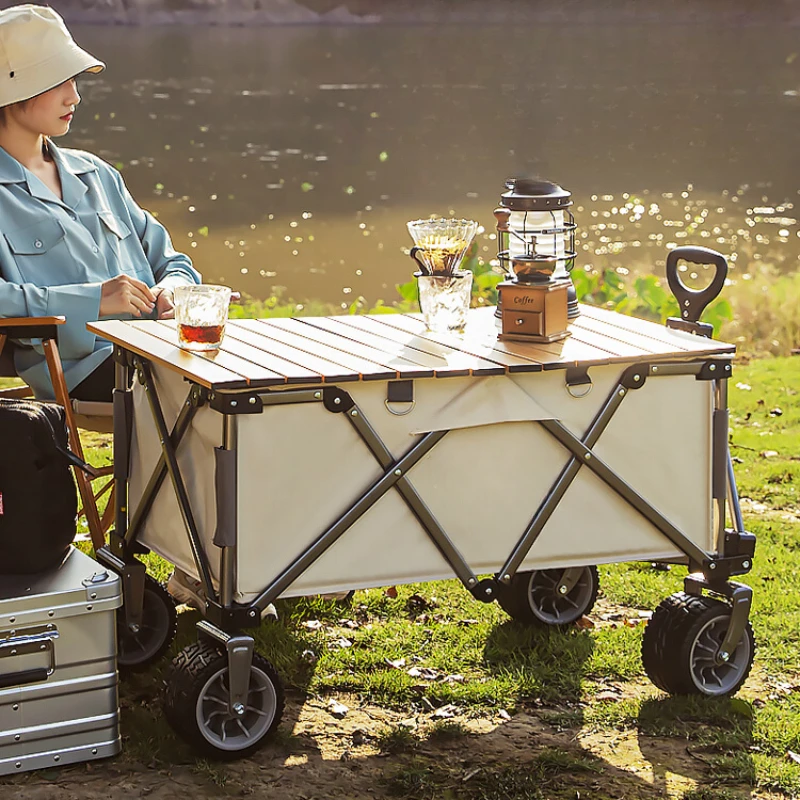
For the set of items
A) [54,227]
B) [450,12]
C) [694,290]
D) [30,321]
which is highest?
[450,12]

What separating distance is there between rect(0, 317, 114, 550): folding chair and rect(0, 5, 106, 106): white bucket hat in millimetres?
617

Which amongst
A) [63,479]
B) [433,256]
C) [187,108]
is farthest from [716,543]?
[187,108]

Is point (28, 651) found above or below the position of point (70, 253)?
below

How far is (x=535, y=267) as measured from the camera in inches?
114

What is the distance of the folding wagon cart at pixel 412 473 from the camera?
8.54 feet

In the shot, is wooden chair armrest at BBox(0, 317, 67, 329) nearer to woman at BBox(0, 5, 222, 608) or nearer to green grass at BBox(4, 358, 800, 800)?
woman at BBox(0, 5, 222, 608)

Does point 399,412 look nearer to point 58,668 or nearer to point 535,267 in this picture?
point 535,267

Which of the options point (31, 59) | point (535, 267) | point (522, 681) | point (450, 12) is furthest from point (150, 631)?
point (450, 12)

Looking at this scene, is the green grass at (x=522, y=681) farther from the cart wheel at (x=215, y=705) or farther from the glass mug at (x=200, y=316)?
the glass mug at (x=200, y=316)

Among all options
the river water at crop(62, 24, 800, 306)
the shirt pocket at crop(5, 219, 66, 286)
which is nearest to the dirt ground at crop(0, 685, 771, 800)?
the shirt pocket at crop(5, 219, 66, 286)

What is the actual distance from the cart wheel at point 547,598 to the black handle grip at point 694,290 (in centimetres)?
72

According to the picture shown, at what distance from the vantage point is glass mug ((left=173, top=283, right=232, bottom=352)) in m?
2.79

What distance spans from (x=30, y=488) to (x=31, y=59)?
1.29 metres

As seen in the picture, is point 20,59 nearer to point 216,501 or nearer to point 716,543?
point 216,501
